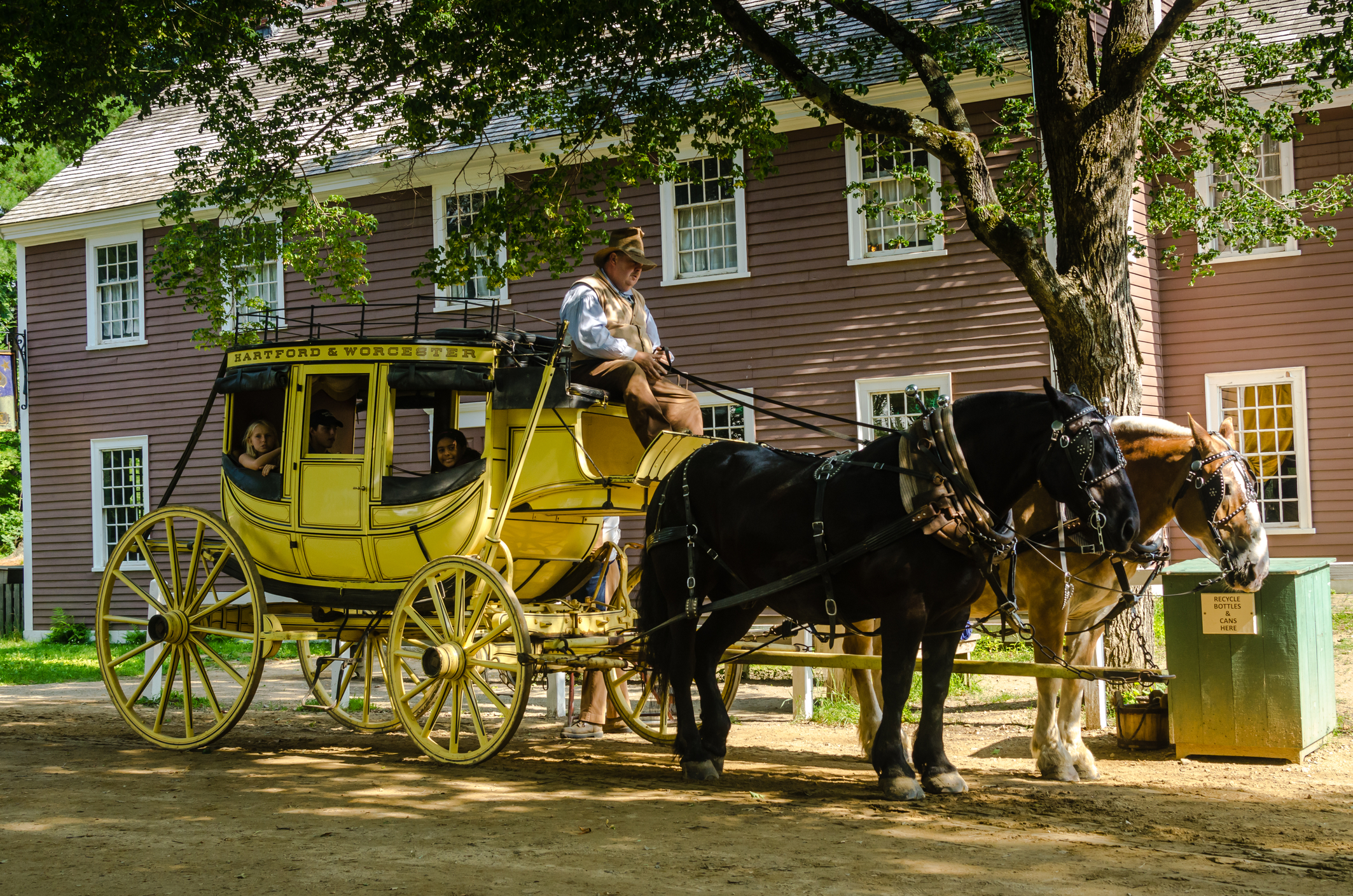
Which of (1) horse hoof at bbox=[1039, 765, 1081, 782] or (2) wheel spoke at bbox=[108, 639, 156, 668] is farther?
(2) wheel spoke at bbox=[108, 639, 156, 668]

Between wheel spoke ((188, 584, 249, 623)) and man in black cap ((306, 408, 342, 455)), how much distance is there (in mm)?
977

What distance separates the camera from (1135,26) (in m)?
9.01

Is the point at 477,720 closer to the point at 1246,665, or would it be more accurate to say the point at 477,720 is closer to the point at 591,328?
the point at 591,328

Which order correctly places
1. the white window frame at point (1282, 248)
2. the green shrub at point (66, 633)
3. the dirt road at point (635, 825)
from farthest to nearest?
1. the green shrub at point (66, 633)
2. the white window frame at point (1282, 248)
3. the dirt road at point (635, 825)

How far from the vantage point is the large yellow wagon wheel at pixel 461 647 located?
23.3 ft

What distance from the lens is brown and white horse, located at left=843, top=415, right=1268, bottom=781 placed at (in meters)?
6.79

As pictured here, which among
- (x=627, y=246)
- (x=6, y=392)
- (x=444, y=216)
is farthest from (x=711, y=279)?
(x=6, y=392)

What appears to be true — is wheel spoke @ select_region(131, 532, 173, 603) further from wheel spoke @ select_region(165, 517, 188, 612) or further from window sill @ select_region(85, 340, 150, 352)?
window sill @ select_region(85, 340, 150, 352)

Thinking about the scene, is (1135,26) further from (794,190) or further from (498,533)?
(794,190)

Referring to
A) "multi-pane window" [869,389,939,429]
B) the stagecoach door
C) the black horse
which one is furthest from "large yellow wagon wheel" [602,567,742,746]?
"multi-pane window" [869,389,939,429]

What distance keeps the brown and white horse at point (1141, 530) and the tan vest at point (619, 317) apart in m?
2.53

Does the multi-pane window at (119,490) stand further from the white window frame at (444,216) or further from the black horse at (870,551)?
the black horse at (870,551)

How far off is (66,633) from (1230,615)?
18153 mm

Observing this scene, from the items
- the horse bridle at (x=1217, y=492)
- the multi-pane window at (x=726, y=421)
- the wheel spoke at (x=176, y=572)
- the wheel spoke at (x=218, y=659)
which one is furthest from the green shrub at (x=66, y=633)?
the horse bridle at (x=1217, y=492)
